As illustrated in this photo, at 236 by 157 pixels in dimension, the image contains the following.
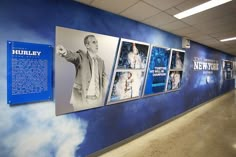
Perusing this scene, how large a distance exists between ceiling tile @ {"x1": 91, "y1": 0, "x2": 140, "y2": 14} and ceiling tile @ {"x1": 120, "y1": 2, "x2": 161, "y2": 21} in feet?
0.40

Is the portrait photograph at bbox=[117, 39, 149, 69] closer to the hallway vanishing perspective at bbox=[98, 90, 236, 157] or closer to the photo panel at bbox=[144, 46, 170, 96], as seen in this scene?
the photo panel at bbox=[144, 46, 170, 96]

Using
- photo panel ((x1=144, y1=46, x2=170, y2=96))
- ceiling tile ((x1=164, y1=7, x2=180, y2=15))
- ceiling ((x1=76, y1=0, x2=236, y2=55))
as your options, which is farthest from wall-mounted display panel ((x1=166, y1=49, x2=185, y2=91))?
ceiling tile ((x1=164, y1=7, x2=180, y2=15))

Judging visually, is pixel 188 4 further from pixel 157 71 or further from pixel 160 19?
pixel 157 71

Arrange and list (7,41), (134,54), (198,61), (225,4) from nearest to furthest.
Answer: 1. (7,41)
2. (225,4)
3. (134,54)
4. (198,61)

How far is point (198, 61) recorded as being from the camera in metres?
5.70

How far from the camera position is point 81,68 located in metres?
2.30

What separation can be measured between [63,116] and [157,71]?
102 inches

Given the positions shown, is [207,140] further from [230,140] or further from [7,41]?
[7,41]

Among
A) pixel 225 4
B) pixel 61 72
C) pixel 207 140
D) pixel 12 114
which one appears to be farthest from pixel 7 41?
pixel 207 140

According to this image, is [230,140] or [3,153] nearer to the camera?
[3,153]

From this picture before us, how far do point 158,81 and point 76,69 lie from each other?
236cm

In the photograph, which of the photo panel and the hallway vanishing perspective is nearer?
the hallway vanishing perspective

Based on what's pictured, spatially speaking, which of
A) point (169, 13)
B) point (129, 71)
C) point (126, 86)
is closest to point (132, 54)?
point (129, 71)

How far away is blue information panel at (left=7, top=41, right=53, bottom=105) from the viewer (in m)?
1.69
